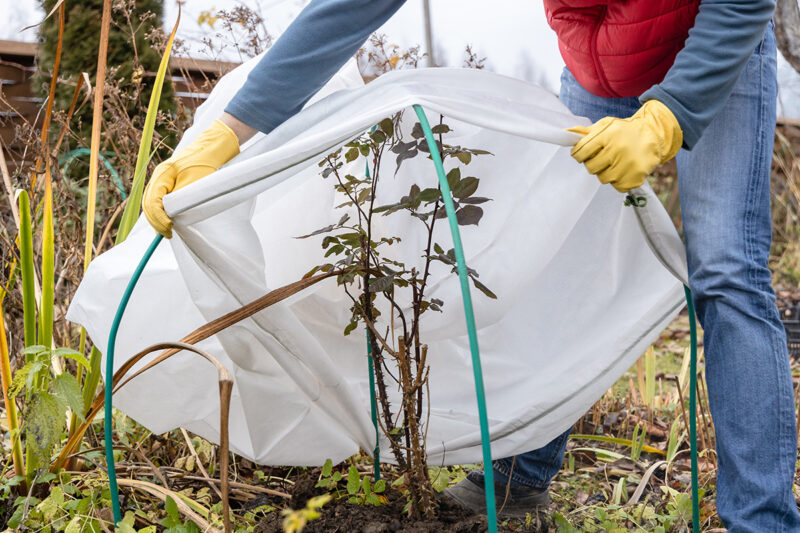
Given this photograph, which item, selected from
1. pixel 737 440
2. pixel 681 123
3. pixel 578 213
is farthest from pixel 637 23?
pixel 737 440

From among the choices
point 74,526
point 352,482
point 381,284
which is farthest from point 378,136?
point 74,526

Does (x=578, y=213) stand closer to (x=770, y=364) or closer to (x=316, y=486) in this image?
(x=770, y=364)

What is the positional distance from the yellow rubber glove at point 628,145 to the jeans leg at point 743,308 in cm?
16

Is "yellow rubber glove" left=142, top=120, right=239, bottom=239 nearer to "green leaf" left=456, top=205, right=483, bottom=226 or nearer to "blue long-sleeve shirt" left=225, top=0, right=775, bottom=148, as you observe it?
"blue long-sleeve shirt" left=225, top=0, right=775, bottom=148

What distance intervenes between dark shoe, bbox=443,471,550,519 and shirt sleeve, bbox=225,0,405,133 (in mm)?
838

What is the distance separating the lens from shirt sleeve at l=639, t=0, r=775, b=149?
107 cm

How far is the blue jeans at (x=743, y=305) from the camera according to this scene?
1.09 m

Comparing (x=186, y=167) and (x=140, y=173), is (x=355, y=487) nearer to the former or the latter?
(x=186, y=167)

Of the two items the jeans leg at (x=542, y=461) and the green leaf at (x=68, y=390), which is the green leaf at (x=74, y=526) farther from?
the jeans leg at (x=542, y=461)

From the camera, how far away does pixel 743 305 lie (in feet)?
3.68

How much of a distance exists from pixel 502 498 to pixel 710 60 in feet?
3.12

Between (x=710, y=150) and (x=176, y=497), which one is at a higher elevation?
(x=710, y=150)

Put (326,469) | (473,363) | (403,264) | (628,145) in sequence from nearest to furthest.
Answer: (473,363) → (628,145) → (403,264) → (326,469)

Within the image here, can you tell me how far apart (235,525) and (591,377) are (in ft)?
2.48
